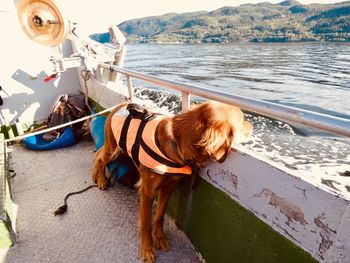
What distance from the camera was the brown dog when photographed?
1568mm

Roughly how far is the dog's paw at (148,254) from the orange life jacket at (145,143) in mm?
734

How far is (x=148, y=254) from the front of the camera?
6.90 feet

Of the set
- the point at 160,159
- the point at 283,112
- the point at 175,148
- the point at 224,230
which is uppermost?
the point at 283,112

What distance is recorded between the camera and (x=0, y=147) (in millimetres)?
2857

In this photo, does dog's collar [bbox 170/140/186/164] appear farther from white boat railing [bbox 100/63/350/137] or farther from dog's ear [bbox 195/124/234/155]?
white boat railing [bbox 100/63/350/137]

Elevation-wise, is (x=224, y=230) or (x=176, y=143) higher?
(x=176, y=143)

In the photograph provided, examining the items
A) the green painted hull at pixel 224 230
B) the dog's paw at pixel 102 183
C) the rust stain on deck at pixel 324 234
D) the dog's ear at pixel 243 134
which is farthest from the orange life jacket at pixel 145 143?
the rust stain on deck at pixel 324 234

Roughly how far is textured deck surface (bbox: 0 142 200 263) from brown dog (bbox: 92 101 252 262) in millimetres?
209

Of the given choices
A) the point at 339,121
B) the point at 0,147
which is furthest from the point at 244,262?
the point at 0,147

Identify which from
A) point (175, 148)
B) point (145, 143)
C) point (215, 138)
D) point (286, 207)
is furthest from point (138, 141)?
point (286, 207)

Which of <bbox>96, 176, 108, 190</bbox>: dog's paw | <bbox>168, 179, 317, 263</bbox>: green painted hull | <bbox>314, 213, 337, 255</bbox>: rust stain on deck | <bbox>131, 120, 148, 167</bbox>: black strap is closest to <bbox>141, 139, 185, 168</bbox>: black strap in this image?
<bbox>131, 120, 148, 167</bbox>: black strap

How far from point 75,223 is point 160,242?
0.88m

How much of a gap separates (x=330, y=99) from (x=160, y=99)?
6463mm

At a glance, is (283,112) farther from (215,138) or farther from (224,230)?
(224,230)
